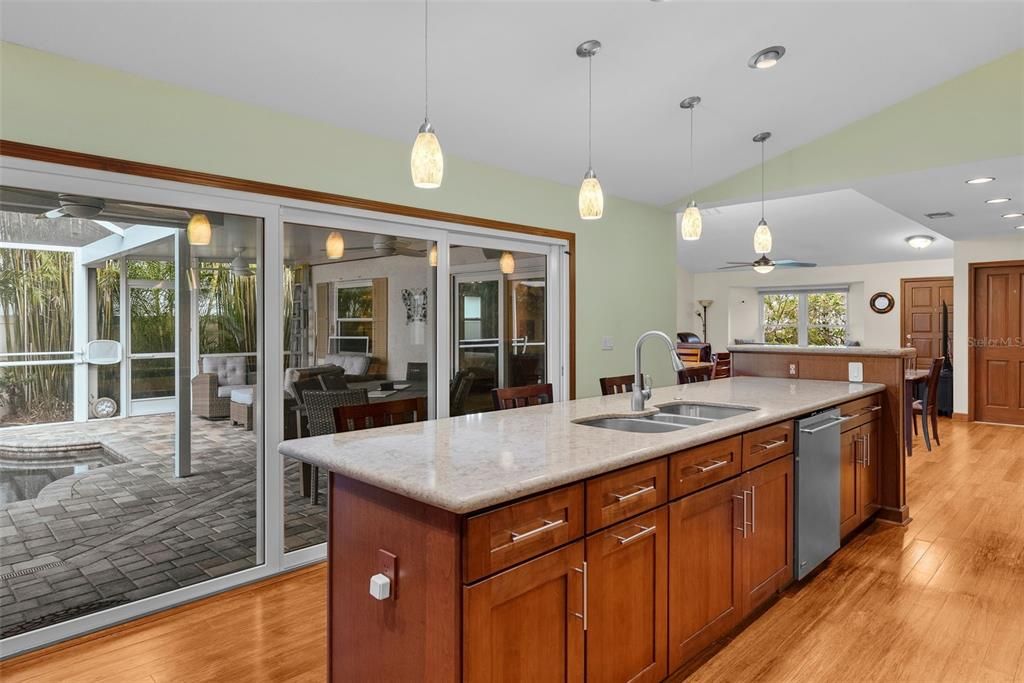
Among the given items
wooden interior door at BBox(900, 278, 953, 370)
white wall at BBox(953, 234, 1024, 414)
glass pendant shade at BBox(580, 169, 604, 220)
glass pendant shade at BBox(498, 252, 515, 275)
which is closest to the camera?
glass pendant shade at BBox(580, 169, 604, 220)

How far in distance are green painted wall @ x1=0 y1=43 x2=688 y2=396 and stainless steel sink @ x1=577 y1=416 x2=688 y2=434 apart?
1803mm

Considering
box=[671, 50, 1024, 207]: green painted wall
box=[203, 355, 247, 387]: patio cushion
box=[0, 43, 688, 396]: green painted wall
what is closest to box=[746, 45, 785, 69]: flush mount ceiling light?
box=[671, 50, 1024, 207]: green painted wall

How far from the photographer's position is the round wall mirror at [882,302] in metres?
9.57

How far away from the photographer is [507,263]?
4.30 metres

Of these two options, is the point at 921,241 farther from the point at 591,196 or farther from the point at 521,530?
the point at 521,530

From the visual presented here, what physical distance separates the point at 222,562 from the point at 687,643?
218 centimetres

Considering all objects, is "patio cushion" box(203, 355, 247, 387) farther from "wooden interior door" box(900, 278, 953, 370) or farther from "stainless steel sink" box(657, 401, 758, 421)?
"wooden interior door" box(900, 278, 953, 370)

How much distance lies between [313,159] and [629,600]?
259cm

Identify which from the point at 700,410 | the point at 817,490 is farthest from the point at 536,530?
the point at 817,490

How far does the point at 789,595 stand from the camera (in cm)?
273

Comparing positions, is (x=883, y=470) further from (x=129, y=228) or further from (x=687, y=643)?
(x=129, y=228)

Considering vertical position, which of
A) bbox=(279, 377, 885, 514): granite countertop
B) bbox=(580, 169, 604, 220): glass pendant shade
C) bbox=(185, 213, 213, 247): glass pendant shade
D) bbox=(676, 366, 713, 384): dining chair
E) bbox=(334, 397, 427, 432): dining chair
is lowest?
bbox=(279, 377, 885, 514): granite countertop

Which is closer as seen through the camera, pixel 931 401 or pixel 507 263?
pixel 507 263

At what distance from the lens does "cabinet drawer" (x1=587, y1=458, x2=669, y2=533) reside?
169 centimetres
